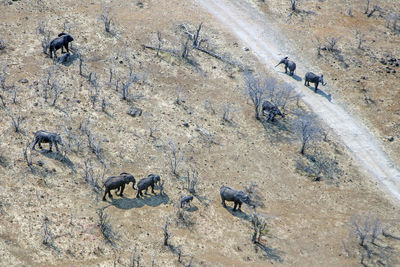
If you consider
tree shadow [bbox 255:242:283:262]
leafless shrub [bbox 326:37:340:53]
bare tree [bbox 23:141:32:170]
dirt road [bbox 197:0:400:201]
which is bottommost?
bare tree [bbox 23:141:32:170]

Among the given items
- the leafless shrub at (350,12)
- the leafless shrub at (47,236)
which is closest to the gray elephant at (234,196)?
the leafless shrub at (47,236)

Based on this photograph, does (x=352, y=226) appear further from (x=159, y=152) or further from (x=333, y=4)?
(x=333, y=4)

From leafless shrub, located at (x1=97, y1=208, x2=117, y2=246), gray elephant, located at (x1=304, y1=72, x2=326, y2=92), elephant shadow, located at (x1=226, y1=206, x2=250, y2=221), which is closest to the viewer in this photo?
leafless shrub, located at (x1=97, y1=208, x2=117, y2=246)

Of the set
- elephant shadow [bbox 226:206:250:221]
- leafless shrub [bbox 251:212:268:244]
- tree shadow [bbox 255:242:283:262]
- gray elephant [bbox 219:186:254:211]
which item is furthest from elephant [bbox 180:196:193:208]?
tree shadow [bbox 255:242:283:262]

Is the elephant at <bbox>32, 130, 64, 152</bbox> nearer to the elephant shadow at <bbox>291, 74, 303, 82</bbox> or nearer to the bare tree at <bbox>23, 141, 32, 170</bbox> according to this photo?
the bare tree at <bbox>23, 141, 32, 170</bbox>

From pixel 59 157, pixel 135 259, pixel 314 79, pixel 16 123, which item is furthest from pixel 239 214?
pixel 314 79

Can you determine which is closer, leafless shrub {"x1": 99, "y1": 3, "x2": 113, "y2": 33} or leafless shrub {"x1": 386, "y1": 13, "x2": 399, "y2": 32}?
leafless shrub {"x1": 99, "y1": 3, "x2": 113, "y2": 33}

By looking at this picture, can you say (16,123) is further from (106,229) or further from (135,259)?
(135,259)

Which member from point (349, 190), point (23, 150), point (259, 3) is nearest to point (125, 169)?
point (23, 150)
